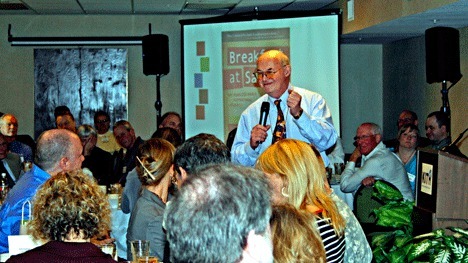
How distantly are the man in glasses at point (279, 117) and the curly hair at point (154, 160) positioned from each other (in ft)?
1.57

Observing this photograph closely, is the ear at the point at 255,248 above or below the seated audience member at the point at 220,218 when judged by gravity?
below

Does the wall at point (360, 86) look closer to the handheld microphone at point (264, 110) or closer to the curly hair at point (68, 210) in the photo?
the handheld microphone at point (264, 110)

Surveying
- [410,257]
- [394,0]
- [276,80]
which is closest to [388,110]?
[394,0]

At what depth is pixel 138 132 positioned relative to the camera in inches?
518

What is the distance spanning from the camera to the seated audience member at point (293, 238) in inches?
93.4

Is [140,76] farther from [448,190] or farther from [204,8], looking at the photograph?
[448,190]

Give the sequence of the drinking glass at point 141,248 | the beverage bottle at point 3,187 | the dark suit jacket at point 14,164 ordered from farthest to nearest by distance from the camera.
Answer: the dark suit jacket at point 14,164 → the beverage bottle at point 3,187 → the drinking glass at point 141,248

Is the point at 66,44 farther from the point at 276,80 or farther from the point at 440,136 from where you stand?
the point at 276,80

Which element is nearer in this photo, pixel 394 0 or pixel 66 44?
pixel 394 0

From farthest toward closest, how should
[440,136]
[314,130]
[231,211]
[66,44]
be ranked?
[66,44]
[440,136]
[314,130]
[231,211]

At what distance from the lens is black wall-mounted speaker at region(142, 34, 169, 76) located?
11.5 metres

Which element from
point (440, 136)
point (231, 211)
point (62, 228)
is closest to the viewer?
point (231, 211)

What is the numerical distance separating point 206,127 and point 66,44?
2911 millimetres

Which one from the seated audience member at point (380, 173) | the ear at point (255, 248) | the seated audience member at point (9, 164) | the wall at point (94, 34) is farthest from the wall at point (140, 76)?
the ear at point (255, 248)
